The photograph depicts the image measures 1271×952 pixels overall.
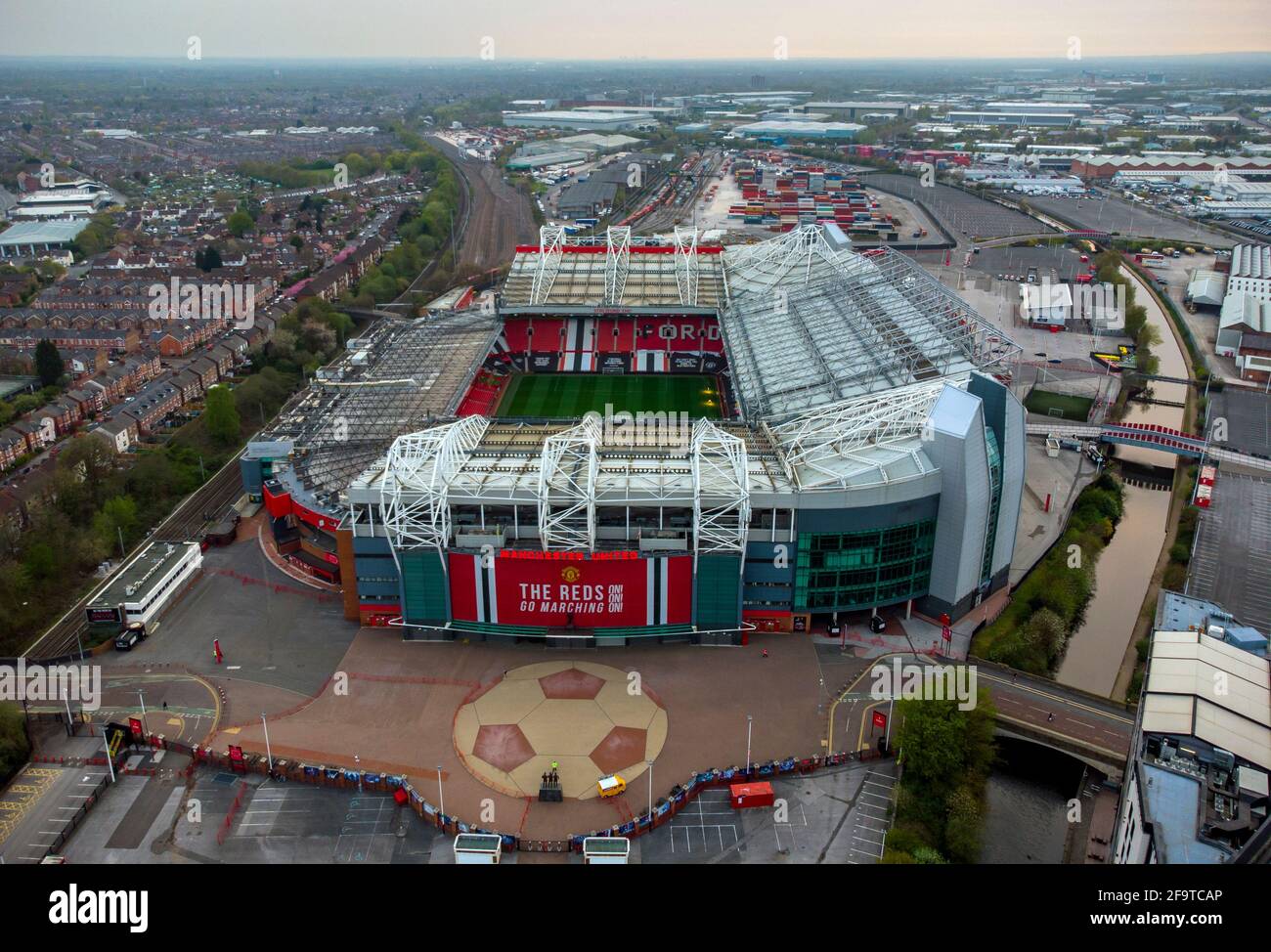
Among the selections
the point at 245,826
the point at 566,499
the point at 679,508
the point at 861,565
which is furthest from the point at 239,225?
the point at 245,826

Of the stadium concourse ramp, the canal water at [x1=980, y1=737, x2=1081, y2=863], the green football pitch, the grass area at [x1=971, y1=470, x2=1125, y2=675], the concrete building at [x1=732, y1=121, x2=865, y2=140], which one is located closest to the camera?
the canal water at [x1=980, y1=737, x2=1081, y2=863]

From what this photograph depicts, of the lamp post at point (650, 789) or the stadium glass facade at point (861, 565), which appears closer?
the lamp post at point (650, 789)

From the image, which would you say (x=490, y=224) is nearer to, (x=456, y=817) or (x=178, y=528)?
(x=178, y=528)

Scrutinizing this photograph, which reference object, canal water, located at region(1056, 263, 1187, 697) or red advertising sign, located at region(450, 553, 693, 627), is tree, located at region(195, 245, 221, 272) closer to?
red advertising sign, located at region(450, 553, 693, 627)

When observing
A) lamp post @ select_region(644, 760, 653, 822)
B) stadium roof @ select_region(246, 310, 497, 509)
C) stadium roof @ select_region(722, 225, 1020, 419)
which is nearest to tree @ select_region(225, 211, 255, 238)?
stadium roof @ select_region(246, 310, 497, 509)

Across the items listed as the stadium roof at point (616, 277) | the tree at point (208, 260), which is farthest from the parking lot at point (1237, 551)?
the tree at point (208, 260)

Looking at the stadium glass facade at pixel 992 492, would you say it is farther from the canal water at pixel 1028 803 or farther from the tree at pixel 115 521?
the tree at pixel 115 521

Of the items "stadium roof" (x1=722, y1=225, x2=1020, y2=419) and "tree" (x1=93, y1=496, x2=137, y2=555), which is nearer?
"tree" (x1=93, y1=496, x2=137, y2=555)
